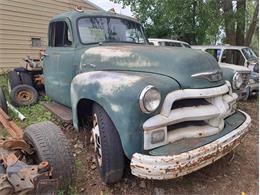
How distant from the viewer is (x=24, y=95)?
22.5 feet

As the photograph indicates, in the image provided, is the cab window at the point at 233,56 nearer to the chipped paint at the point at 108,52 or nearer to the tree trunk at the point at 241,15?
the tree trunk at the point at 241,15

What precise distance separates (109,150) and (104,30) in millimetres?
2272

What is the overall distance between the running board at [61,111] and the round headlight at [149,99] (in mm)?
1760

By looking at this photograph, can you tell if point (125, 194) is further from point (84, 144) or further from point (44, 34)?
point (44, 34)

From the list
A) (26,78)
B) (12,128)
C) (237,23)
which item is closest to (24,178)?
(12,128)

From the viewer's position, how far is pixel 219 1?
10555mm

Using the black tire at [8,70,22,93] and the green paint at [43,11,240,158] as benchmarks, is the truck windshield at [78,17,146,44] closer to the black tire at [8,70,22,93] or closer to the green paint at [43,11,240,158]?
the green paint at [43,11,240,158]

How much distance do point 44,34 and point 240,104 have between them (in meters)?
8.97

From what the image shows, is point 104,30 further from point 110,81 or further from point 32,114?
point 32,114

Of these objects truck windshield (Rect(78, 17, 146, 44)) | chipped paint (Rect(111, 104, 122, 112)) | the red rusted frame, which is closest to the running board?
the red rusted frame

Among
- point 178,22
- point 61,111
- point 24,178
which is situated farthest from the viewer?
point 178,22

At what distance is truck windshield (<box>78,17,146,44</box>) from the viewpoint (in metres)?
4.55

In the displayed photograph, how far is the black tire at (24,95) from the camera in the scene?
6.70 m

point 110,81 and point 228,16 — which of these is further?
point 228,16
